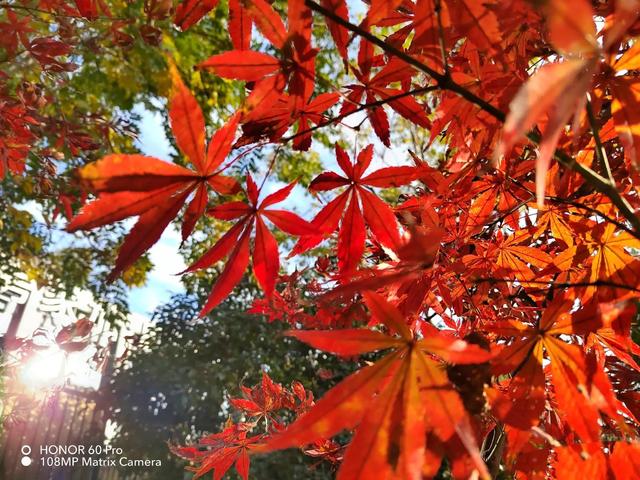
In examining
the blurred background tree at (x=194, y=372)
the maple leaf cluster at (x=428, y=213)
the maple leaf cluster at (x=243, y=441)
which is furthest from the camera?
the blurred background tree at (x=194, y=372)

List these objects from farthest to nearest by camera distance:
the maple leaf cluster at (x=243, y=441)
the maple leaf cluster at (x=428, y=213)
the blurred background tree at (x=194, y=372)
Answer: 1. the blurred background tree at (x=194, y=372)
2. the maple leaf cluster at (x=243, y=441)
3. the maple leaf cluster at (x=428, y=213)

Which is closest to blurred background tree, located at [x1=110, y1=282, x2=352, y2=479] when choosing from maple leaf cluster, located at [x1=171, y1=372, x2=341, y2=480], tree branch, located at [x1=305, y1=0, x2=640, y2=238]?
maple leaf cluster, located at [x1=171, y1=372, x2=341, y2=480]

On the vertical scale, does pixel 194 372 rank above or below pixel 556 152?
above

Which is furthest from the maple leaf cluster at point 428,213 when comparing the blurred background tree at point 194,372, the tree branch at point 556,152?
the blurred background tree at point 194,372

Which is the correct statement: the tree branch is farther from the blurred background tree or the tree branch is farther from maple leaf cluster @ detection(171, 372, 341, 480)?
the blurred background tree

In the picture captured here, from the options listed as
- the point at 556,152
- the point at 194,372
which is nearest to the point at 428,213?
the point at 556,152

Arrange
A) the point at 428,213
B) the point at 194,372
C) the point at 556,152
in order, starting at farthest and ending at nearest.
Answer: the point at 194,372, the point at 428,213, the point at 556,152

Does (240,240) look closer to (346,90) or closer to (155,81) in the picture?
(346,90)

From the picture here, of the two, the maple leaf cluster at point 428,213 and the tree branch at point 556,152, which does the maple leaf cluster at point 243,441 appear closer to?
the maple leaf cluster at point 428,213

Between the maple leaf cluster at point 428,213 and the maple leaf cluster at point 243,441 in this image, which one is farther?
the maple leaf cluster at point 243,441

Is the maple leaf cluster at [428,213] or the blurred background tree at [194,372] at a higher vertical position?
the blurred background tree at [194,372]

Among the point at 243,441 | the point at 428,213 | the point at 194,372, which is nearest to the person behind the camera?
the point at 428,213

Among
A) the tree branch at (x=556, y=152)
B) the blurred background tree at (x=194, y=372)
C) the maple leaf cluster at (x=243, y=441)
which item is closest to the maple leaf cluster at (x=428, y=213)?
the tree branch at (x=556, y=152)

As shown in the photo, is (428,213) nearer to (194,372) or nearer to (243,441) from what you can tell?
(243,441)
